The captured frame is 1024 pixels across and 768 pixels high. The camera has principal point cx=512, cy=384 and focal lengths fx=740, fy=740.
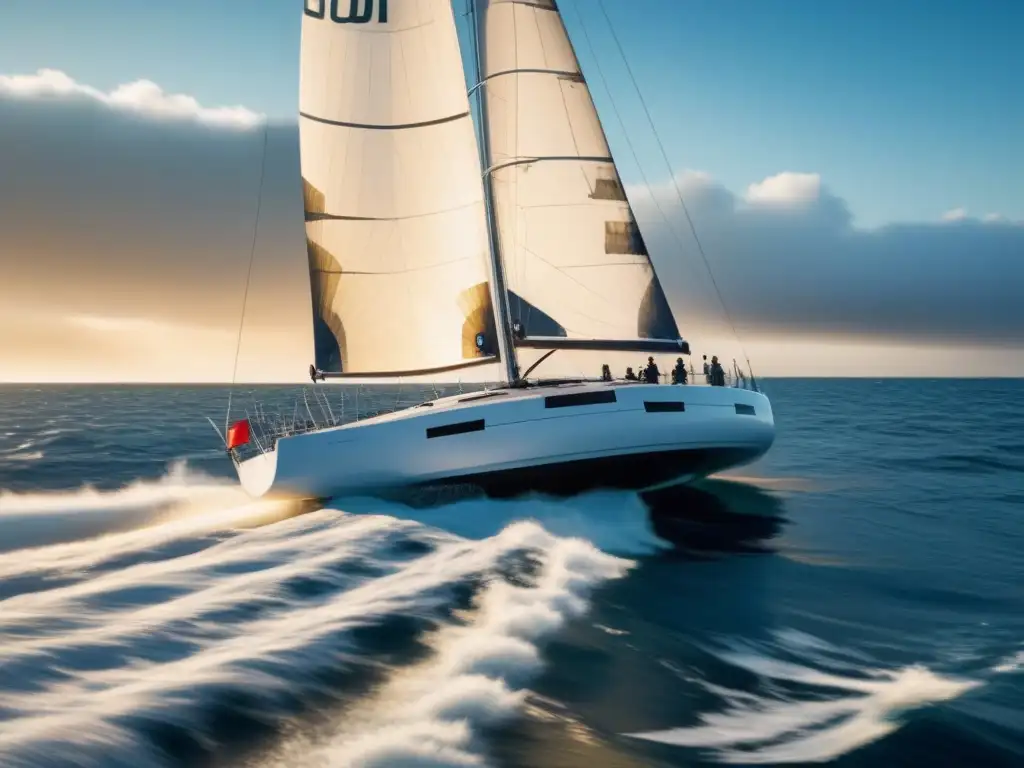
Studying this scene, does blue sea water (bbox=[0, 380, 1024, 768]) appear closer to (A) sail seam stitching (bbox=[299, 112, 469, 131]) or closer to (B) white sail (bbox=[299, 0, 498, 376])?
(B) white sail (bbox=[299, 0, 498, 376])

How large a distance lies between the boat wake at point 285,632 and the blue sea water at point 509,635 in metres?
0.03

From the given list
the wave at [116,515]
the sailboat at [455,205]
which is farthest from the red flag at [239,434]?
the wave at [116,515]

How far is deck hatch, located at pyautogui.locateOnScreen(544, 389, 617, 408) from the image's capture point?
12.7 m

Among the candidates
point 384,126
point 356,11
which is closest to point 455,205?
point 384,126

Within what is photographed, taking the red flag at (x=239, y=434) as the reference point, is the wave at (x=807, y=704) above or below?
below

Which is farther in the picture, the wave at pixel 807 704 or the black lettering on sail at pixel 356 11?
the black lettering on sail at pixel 356 11

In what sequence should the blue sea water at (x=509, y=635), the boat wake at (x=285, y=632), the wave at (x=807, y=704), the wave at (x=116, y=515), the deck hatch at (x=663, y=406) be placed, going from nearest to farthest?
the boat wake at (x=285, y=632)
the blue sea water at (x=509, y=635)
the wave at (x=807, y=704)
the wave at (x=116, y=515)
the deck hatch at (x=663, y=406)

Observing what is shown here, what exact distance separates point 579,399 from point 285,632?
6.83 m

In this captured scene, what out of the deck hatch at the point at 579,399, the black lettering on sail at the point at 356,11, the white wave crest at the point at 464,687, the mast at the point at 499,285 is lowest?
the white wave crest at the point at 464,687

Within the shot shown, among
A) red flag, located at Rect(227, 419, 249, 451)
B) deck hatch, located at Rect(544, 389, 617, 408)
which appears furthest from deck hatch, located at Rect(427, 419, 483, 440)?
red flag, located at Rect(227, 419, 249, 451)

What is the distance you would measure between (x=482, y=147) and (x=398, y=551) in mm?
9779

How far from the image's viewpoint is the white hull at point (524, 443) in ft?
41.4

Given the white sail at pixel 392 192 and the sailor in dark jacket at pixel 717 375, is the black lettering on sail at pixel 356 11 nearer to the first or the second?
the white sail at pixel 392 192

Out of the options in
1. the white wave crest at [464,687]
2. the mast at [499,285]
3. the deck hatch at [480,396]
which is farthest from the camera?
the mast at [499,285]
